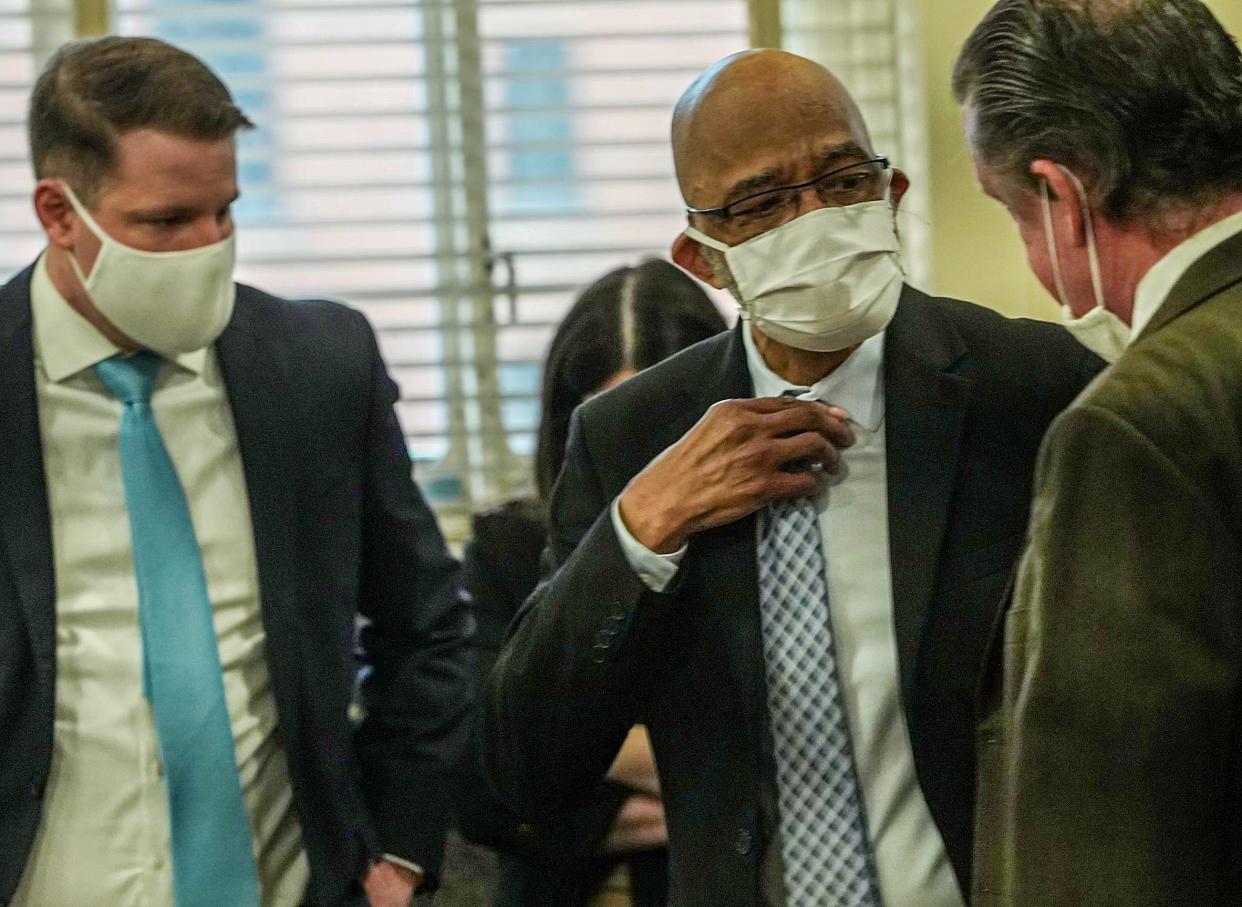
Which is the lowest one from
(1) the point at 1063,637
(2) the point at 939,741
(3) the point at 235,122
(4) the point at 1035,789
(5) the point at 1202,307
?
(2) the point at 939,741

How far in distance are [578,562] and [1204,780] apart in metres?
0.78

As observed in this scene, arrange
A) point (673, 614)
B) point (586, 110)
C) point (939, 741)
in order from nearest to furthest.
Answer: point (939, 741)
point (673, 614)
point (586, 110)

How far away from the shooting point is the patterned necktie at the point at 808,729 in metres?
1.64

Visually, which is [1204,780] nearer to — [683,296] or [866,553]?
[866,553]

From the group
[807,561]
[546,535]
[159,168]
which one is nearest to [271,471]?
[159,168]

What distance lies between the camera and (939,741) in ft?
5.34

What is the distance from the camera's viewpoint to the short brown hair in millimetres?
2094

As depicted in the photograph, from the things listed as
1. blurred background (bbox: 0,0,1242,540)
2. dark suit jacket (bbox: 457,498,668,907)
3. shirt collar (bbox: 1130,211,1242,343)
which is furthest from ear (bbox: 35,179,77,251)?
blurred background (bbox: 0,0,1242,540)

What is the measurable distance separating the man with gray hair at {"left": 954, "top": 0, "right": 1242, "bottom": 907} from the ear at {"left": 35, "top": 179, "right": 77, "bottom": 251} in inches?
51.5

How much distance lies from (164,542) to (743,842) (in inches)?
33.1

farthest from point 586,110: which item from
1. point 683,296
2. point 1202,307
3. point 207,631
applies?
point 1202,307

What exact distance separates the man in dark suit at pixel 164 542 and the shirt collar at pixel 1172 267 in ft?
3.99

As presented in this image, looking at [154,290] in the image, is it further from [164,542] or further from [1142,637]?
[1142,637]

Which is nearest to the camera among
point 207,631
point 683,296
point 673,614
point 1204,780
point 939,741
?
point 1204,780
